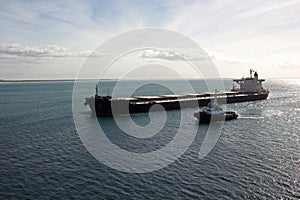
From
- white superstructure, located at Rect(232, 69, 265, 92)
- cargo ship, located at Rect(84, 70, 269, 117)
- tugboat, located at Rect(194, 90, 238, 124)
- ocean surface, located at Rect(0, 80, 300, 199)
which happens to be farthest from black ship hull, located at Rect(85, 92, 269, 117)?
white superstructure, located at Rect(232, 69, 265, 92)

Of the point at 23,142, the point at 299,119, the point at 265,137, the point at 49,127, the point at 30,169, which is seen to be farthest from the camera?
the point at 299,119

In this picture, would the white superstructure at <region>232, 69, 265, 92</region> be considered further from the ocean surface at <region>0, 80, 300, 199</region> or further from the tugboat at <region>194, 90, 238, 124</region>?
the ocean surface at <region>0, 80, 300, 199</region>

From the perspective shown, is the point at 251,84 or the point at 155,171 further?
the point at 251,84

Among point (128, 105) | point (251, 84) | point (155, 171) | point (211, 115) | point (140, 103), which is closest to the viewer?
point (155, 171)

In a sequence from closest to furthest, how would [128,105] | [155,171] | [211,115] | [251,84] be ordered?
[155,171], [211,115], [128,105], [251,84]

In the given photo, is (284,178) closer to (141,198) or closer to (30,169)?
(141,198)

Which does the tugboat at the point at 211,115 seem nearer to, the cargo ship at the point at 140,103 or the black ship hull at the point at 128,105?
the black ship hull at the point at 128,105

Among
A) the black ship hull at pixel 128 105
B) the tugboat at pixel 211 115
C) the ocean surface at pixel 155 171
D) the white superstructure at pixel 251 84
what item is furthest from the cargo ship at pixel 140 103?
the tugboat at pixel 211 115

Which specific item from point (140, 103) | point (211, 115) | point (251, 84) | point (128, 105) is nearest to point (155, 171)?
point (211, 115)

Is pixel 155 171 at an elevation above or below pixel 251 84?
below

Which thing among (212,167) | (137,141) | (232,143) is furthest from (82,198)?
(232,143)

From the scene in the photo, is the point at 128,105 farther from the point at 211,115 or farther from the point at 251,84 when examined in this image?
the point at 251,84
